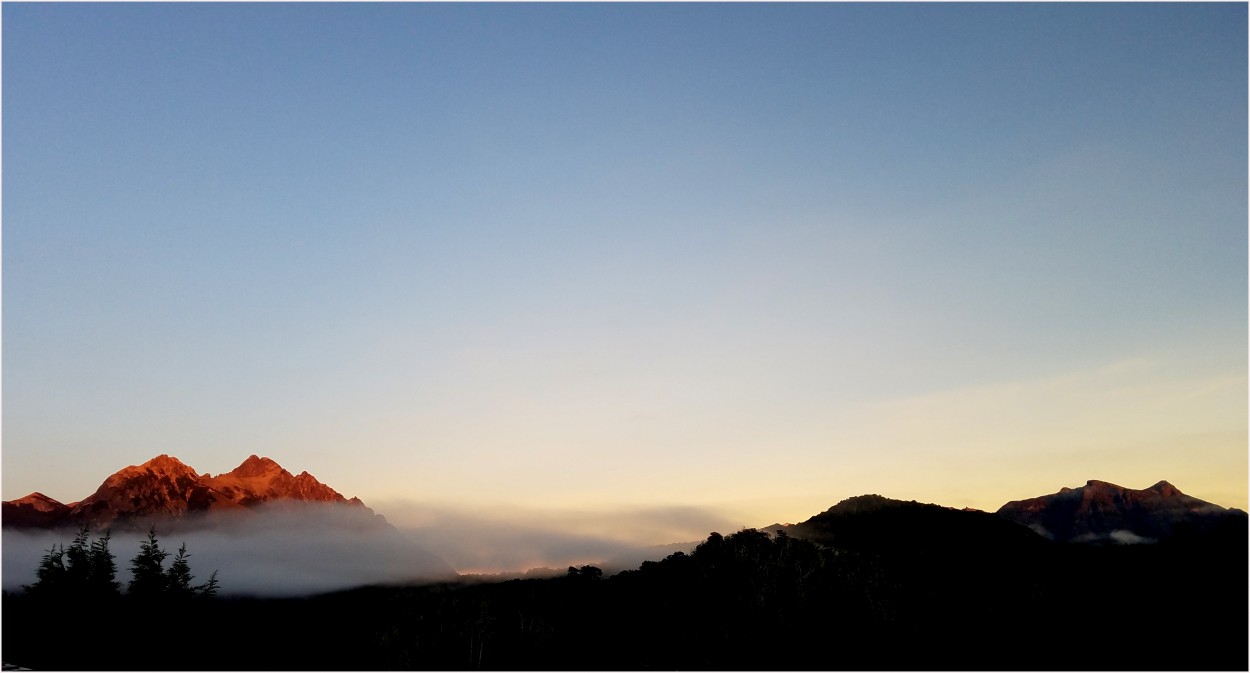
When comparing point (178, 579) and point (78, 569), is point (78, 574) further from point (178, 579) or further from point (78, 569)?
point (178, 579)

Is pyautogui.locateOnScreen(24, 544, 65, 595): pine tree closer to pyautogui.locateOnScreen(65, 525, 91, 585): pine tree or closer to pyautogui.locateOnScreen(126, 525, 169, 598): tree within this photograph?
pyautogui.locateOnScreen(65, 525, 91, 585): pine tree

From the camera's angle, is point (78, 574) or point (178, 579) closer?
point (78, 574)

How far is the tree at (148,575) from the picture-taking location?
16262 centimetres

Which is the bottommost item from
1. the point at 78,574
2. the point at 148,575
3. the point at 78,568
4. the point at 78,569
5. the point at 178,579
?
the point at 178,579

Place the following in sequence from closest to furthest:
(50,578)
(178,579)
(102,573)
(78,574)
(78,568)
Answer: (50,578) < (78,574) < (78,568) < (102,573) < (178,579)

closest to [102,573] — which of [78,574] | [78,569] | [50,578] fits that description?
[78,574]

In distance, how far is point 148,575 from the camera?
164 meters

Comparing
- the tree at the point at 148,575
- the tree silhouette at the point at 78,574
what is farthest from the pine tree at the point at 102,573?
the tree at the point at 148,575

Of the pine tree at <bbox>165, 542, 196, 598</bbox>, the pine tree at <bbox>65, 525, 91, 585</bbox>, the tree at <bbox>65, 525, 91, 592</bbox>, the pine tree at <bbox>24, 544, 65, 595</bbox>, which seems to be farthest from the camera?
the pine tree at <bbox>165, 542, 196, 598</bbox>

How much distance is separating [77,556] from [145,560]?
454 inches

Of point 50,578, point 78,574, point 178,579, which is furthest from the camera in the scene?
point 178,579

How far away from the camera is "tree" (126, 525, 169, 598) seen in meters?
163

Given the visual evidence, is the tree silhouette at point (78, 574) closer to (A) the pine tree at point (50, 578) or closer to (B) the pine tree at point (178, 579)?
(A) the pine tree at point (50, 578)

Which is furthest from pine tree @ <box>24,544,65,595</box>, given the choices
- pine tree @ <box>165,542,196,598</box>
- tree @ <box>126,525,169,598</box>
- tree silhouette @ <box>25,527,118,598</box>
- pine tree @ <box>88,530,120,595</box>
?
pine tree @ <box>165,542,196,598</box>
